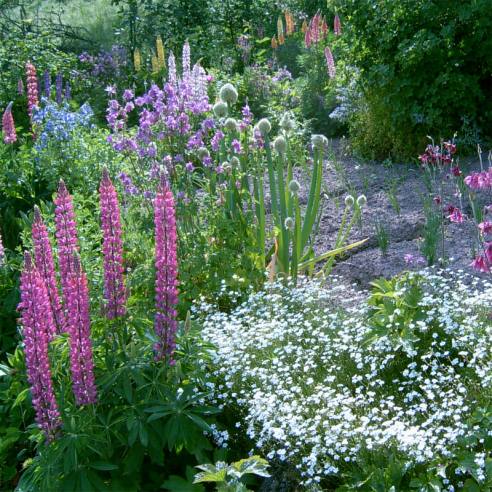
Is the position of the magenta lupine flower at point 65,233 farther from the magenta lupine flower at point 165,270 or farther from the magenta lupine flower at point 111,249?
the magenta lupine flower at point 165,270

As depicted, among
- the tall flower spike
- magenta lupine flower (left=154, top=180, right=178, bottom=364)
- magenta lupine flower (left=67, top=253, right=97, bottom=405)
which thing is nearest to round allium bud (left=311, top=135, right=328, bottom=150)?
magenta lupine flower (left=154, top=180, right=178, bottom=364)

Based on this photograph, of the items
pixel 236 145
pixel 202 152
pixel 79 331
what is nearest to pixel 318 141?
pixel 236 145

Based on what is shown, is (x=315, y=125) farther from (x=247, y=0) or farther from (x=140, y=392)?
(x=140, y=392)

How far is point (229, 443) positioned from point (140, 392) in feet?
2.06

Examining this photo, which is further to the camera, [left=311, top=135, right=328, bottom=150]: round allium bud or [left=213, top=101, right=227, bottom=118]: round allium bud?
[left=213, top=101, right=227, bottom=118]: round allium bud

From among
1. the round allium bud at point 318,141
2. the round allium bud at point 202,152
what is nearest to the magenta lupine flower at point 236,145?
the round allium bud at point 202,152

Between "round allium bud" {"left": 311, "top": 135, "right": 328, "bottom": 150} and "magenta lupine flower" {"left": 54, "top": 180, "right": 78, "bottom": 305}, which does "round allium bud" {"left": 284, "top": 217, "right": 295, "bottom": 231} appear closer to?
"round allium bud" {"left": 311, "top": 135, "right": 328, "bottom": 150}

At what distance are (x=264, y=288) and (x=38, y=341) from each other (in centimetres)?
231

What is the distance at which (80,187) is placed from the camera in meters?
6.76

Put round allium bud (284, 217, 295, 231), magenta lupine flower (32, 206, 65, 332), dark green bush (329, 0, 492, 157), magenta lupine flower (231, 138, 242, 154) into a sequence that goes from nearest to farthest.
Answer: magenta lupine flower (32, 206, 65, 332)
round allium bud (284, 217, 295, 231)
magenta lupine flower (231, 138, 242, 154)
dark green bush (329, 0, 492, 157)

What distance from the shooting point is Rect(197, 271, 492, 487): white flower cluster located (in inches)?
138

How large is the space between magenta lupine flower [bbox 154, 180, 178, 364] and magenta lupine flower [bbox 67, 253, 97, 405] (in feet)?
1.13

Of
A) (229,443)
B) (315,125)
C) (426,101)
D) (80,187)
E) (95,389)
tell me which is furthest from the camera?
(315,125)

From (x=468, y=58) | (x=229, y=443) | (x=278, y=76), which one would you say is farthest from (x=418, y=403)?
(x=278, y=76)
